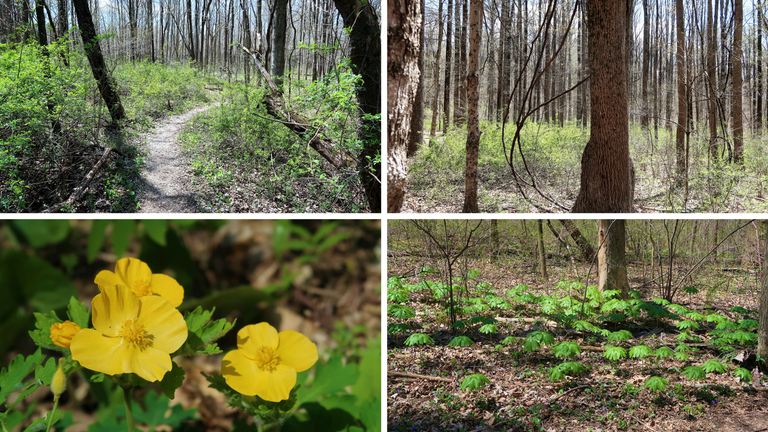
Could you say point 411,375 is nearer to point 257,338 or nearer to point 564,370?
point 564,370

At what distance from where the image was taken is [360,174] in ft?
8.60

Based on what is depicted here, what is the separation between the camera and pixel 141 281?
56cm

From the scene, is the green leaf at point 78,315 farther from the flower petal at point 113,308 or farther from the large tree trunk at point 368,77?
the large tree trunk at point 368,77

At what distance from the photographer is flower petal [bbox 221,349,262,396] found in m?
0.55

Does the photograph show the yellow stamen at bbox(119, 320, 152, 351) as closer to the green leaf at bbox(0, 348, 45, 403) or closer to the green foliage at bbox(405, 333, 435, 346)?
the green leaf at bbox(0, 348, 45, 403)

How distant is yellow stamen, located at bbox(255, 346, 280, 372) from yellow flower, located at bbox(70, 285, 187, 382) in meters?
0.13

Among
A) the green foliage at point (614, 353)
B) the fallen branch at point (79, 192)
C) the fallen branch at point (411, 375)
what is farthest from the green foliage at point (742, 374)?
the fallen branch at point (79, 192)

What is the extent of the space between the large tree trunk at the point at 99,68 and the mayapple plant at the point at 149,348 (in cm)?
360

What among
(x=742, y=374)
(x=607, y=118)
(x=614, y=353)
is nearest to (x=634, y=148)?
(x=607, y=118)

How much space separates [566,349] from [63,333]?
202 centimetres

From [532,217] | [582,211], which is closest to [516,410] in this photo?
[532,217]

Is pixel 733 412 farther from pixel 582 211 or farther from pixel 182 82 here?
pixel 182 82

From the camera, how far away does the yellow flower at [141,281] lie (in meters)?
0.56

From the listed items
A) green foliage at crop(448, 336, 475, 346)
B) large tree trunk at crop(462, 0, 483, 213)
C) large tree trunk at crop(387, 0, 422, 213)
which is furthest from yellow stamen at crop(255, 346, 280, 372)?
large tree trunk at crop(462, 0, 483, 213)
